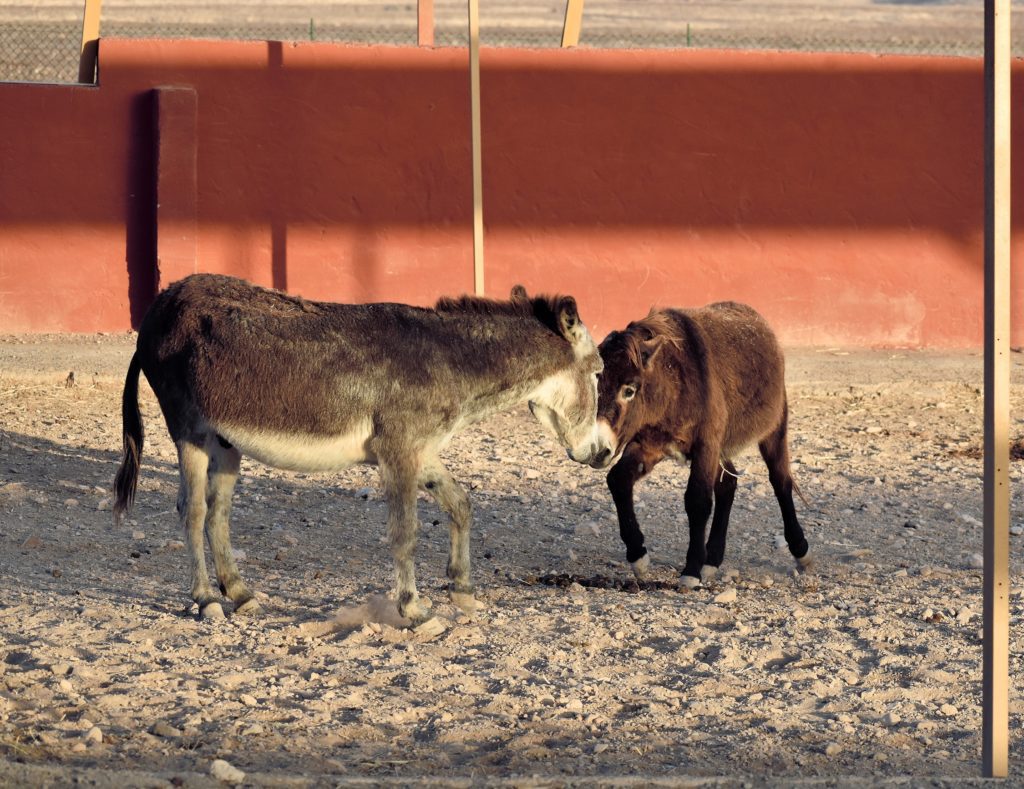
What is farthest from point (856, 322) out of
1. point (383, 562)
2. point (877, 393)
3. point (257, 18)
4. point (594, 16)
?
point (594, 16)

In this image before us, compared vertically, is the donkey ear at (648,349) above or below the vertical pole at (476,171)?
below

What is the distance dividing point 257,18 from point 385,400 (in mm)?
33001

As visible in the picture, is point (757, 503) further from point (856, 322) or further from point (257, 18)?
point (257, 18)

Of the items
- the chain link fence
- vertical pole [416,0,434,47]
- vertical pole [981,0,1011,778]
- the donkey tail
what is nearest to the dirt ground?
vertical pole [981,0,1011,778]

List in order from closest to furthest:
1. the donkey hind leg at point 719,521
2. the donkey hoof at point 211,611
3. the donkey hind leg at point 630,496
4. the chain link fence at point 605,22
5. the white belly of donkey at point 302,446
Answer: the white belly of donkey at point 302,446
the donkey hoof at point 211,611
the donkey hind leg at point 630,496
the donkey hind leg at point 719,521
the chain link fence at point 605,22

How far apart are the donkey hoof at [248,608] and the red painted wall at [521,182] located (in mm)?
6369

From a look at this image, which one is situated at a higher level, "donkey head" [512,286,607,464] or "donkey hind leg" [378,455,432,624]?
"donkey head" [512,286,607,464]

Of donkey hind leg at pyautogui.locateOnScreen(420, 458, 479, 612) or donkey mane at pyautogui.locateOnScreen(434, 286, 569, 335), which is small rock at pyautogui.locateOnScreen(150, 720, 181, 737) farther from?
donkey mane at pyautogui.locateOnScreen(434, 286, 569, 335)

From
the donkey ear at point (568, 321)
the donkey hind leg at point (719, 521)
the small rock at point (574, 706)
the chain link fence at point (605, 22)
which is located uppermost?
the chain link fence at point (605, 22)

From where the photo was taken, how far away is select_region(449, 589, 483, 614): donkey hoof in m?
6.39

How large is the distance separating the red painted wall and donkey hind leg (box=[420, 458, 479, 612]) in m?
6.21

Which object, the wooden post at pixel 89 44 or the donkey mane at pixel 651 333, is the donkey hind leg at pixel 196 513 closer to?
the donkey mane at pixel 651 333

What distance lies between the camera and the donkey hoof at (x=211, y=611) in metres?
6.11

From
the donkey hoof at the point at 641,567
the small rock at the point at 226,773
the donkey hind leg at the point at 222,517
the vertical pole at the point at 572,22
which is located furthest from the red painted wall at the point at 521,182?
the small rock at the point at 226,773
